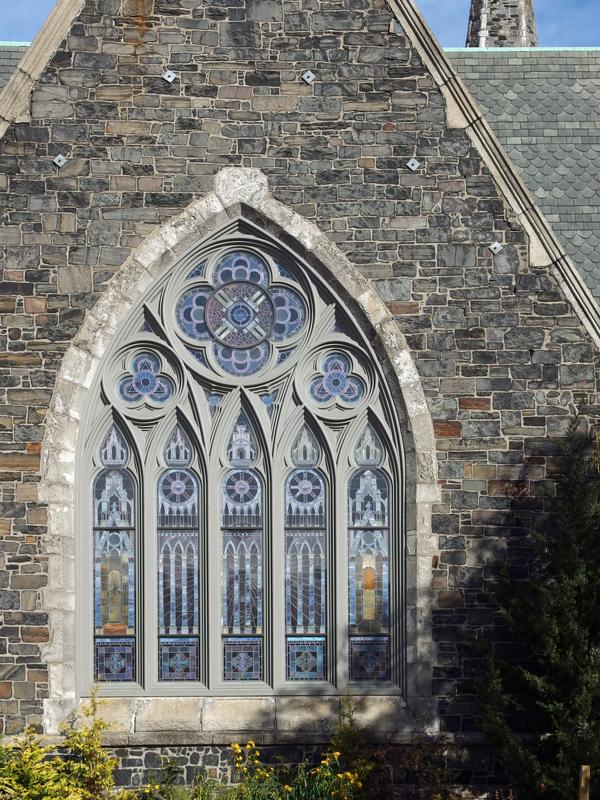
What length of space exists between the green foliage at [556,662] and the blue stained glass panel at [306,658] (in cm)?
157

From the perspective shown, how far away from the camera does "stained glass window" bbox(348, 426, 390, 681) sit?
12492 mm

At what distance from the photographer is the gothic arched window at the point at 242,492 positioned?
12.4 metres

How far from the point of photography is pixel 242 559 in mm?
12562

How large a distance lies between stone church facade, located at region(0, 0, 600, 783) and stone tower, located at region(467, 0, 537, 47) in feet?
18.6

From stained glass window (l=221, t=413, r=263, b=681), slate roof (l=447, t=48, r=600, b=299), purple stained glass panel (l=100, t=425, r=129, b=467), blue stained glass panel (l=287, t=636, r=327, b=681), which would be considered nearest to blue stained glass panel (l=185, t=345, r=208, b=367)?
stained glass window (l=221, t=413, r=263, b=681)

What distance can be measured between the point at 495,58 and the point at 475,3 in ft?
7.74

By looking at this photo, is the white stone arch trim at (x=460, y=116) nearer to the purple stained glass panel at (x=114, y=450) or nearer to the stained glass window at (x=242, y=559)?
the purple stained glass panel at (x=114, y=450)

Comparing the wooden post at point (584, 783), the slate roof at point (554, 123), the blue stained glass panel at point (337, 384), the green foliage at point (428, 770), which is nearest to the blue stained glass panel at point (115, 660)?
the green foliage at point (428, 770)

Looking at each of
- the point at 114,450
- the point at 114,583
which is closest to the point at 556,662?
the point at 114,583

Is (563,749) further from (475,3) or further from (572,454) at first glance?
(475,3)

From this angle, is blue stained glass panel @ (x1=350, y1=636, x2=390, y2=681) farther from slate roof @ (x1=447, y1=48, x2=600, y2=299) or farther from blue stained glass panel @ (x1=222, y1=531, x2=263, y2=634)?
slate roof @ (x1=447, y1=48, x2=600, y2=299)

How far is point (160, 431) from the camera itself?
1262 cm

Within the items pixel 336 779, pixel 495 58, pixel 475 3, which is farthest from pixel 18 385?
pixel 475 3

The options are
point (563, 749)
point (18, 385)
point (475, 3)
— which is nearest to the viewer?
point (563, 749)
